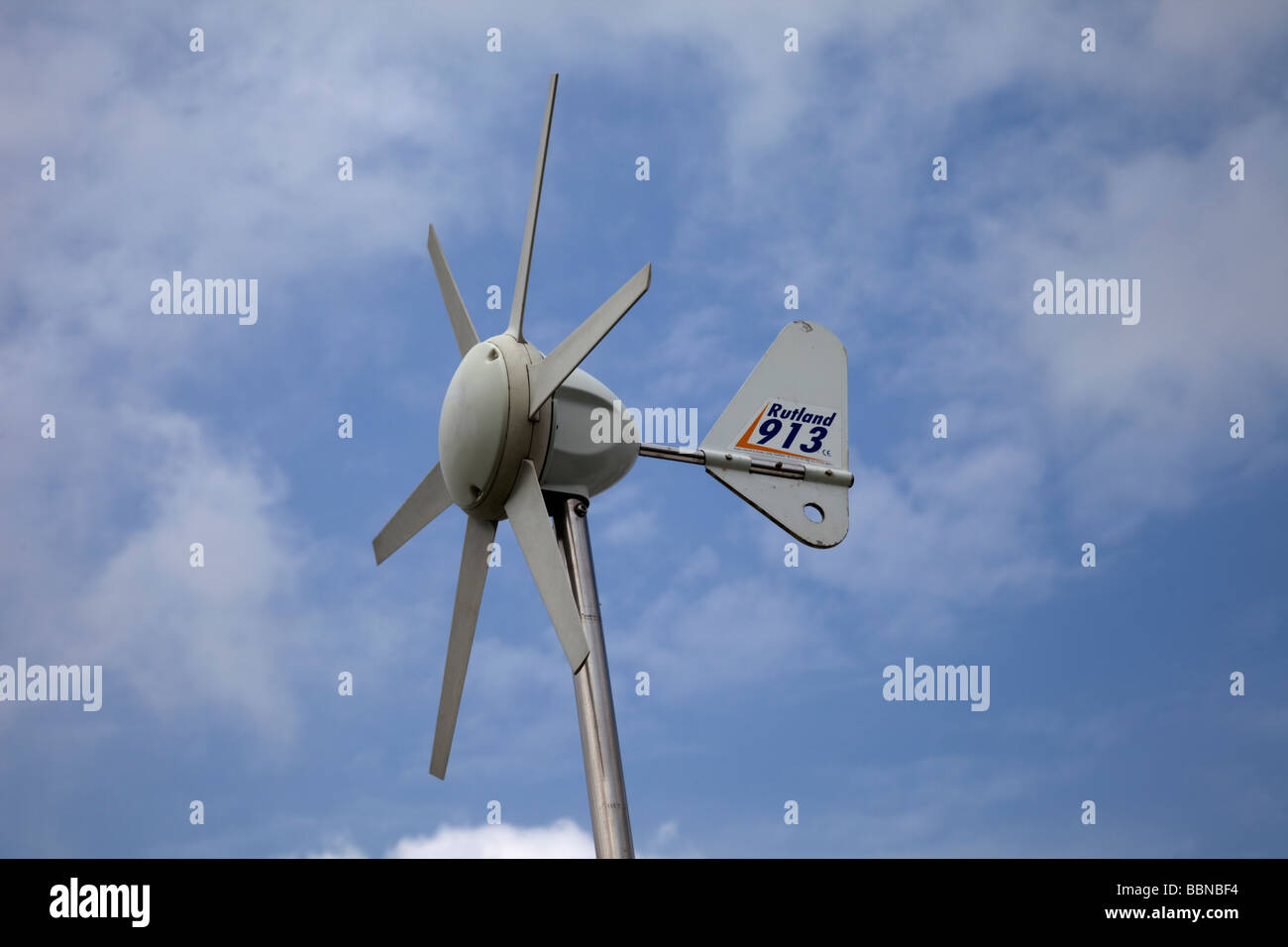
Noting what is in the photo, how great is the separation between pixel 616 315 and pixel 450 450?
7.40ft

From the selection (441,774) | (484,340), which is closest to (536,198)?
(484,340)

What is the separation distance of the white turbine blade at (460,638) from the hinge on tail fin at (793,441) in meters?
2.13

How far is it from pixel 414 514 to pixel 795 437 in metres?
4.31

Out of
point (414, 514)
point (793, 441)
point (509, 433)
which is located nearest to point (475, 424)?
point (509, 433)

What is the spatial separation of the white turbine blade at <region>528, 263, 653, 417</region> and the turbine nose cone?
28cm

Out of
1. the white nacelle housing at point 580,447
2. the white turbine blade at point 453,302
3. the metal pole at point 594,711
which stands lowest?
the metal pole at point 594,711

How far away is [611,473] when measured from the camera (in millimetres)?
12367

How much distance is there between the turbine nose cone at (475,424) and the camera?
1162 cm

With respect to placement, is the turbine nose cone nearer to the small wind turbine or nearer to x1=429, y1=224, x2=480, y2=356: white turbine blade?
the small wind turbine

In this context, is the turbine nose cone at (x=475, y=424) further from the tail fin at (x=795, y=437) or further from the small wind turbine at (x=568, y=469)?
the tail fin at (x=795, y=437)

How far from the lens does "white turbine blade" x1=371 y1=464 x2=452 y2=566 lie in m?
13.7

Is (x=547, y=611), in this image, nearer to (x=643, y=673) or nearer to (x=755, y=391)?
(x=643, y=673)

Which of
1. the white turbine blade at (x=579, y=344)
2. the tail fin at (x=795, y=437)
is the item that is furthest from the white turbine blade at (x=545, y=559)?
the tail fin at (x=795, y=437)

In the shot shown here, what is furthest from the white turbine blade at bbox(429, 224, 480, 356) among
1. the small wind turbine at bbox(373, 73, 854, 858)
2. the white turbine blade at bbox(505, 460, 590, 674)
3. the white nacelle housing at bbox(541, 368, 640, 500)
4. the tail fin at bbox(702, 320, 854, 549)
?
the tail fin at bbox(702, 320, 854, 549)
